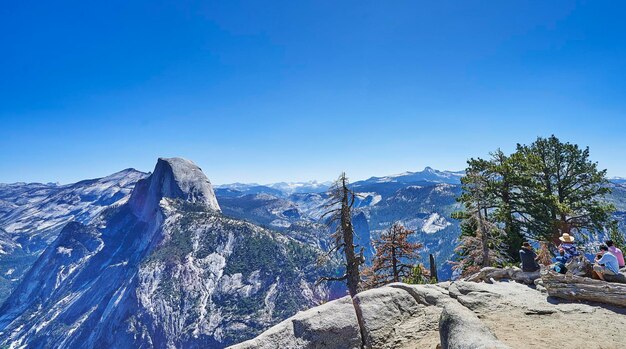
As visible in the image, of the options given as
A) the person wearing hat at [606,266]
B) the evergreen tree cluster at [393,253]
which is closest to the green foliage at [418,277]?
the evergreen tree cluster at [393,253]

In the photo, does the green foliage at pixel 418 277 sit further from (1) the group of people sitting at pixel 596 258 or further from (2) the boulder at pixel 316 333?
(2) the boulder at pixel 316 333

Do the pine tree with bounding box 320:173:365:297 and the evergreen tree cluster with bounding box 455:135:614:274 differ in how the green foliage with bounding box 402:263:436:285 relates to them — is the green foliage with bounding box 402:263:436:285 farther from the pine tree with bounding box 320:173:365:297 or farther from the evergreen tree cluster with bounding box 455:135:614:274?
the pine tree with bounding box 320:173:365:297

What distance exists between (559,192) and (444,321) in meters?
33.1

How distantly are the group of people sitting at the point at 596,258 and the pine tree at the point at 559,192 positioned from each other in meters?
15.1

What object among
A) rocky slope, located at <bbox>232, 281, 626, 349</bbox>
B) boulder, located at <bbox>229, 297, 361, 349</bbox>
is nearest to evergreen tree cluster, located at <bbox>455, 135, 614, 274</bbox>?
rocky slope, located at <bbox>232, 281, 626, 349</bbox>

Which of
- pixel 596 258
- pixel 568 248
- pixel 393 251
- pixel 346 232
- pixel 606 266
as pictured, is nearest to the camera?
pixel 606 266

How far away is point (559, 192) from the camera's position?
3441 cm

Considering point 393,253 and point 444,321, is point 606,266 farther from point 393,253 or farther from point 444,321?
point 393,253

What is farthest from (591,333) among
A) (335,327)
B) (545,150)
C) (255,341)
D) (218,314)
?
(218,314)

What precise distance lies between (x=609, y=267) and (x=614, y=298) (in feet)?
7.39

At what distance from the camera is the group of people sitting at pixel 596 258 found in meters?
14.1

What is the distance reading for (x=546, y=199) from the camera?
99.6 ft

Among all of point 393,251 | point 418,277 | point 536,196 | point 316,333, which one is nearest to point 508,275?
point 316,333

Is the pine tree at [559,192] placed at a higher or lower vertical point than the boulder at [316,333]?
higher
